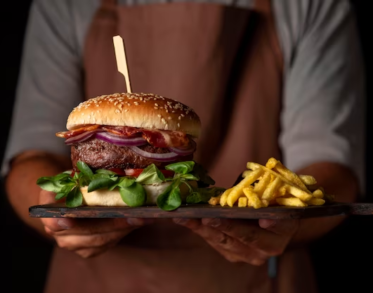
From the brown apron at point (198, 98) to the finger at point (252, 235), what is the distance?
1.63ft

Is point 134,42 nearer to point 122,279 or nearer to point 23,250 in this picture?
point 122,279

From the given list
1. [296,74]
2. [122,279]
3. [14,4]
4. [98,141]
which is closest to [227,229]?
[98,141]

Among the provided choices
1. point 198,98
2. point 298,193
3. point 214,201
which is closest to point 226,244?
point 214,201

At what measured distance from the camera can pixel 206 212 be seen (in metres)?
1.33

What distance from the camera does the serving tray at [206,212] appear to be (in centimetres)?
130

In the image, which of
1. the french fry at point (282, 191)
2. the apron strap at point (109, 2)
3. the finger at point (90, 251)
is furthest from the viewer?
the apron strap at point (109, 2)

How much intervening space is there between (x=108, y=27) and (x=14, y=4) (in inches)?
49.1

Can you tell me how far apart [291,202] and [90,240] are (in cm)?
68

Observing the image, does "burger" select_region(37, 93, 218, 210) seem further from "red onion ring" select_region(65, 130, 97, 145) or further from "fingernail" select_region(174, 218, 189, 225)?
"fingernail" select_region(174, 218, 189, 225)

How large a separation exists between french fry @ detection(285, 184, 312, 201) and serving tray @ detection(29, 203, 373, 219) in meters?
0.04

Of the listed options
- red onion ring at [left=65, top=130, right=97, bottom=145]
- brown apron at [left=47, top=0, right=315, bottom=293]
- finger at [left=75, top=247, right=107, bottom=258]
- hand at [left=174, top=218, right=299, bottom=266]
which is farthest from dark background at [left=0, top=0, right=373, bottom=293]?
red onion ring at [left=65, top=130, right=97, bottom=145]

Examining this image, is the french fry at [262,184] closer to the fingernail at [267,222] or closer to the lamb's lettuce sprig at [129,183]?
the fingernail at [267,222]

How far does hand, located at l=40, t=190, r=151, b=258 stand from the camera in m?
1.55

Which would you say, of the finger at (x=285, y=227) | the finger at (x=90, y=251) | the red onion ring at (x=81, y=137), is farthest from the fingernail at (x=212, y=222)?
the finger at (x=90, y=251)
